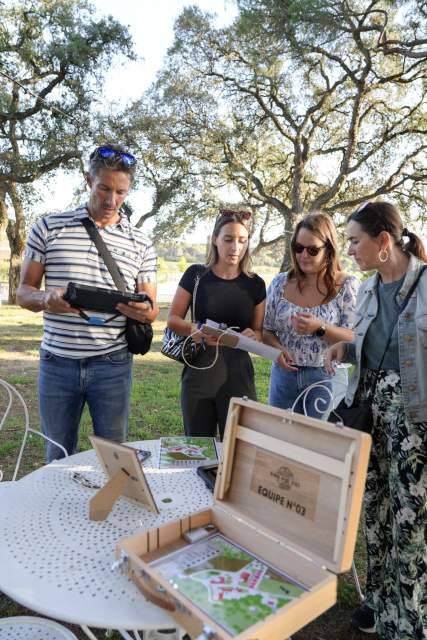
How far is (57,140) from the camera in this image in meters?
15.5

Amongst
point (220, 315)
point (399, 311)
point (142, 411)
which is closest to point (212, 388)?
point (220, 315)

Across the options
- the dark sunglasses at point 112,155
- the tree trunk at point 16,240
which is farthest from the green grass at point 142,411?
the tree trunk at point 16,240

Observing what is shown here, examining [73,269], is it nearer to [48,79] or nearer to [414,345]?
[414,345]

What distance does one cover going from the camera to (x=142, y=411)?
5.76 metres

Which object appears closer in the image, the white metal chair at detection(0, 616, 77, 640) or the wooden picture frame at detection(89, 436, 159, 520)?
the wooden picture frame at detection(89, 436, 159, 520)

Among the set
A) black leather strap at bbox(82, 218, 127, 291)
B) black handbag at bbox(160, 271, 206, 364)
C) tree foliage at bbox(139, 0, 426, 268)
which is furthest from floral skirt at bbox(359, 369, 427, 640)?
tree foliage at bbox(139, 0, 426, 268)

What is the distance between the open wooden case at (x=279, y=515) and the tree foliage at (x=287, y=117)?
A: 1458 centimetres

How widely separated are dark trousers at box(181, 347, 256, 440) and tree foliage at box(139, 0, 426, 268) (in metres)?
13.4

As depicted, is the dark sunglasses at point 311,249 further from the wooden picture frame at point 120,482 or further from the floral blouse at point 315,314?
the wooden picture frame at point 120,482

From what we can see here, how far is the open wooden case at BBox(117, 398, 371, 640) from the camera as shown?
1.00 meters

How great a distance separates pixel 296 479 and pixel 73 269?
1505 mm

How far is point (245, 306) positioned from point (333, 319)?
19.4 inches

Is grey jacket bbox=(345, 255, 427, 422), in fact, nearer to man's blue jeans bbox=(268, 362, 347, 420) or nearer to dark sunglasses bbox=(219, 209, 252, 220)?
man's blue jeans bbox=(268, 362, 347, 420)

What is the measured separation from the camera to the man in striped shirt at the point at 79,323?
2193 mm
